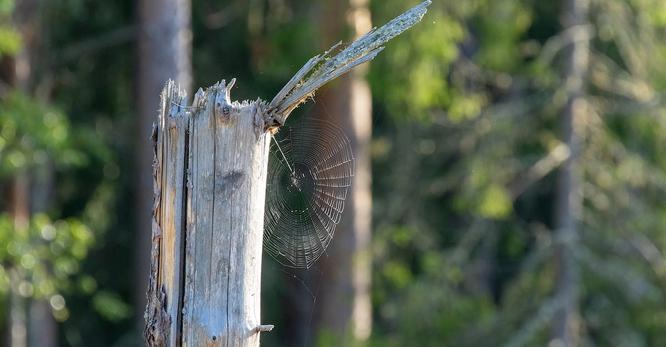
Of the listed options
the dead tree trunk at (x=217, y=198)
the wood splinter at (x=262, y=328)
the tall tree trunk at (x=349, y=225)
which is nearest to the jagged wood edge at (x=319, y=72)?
the dead tree trunk at (x=217, y=198)

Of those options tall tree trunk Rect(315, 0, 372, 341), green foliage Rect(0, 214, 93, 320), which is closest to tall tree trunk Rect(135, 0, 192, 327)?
green foliage Rect(0, 214, 93, 320)

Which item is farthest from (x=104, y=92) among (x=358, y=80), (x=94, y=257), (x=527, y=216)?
(x=527, y=216)

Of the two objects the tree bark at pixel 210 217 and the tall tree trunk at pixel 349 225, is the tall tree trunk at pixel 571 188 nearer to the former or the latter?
the tall tree trunk at pixel 349 225

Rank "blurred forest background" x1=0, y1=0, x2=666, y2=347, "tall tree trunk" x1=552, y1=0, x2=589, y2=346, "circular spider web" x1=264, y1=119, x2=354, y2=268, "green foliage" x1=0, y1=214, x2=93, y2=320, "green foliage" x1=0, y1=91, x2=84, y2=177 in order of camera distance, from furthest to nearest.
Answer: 1. "tall tree trunk" x1=552, y1=0, x2=589, y2=346
2. "blurred forest background" x1=0, y1=0, x2=666, y2=347
3. "green foliage" x1=0, y1=91, x2=84, y2=177
4. "green foliage" x1=0, y1=214, x2=93, y2=320
5. "circular spider web" x1=264, y1=119, x2=354, y2=268

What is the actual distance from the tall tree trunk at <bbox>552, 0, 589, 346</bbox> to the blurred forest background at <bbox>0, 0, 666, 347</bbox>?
20 mm

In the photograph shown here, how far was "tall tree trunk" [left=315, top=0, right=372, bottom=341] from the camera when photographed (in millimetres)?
11867

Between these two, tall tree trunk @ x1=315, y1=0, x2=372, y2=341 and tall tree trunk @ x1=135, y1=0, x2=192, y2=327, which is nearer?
tall tree trunk @ x1=135, y1=0, x2=192, y2=327

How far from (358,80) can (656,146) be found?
3205mm

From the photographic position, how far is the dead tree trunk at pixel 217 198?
3350mm

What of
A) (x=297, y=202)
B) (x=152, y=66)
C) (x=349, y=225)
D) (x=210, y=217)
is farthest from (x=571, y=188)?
(x=210, y=217)

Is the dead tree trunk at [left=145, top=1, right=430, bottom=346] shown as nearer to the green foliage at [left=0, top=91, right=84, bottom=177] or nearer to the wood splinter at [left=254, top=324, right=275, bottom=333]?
the wood splinter at [left=254, top=324, right=275, bottom=333]

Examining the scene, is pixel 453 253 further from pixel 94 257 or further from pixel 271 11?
pixel 94 257

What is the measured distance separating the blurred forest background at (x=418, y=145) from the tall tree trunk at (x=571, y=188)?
2 cm

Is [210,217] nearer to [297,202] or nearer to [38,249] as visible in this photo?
[297,202]
